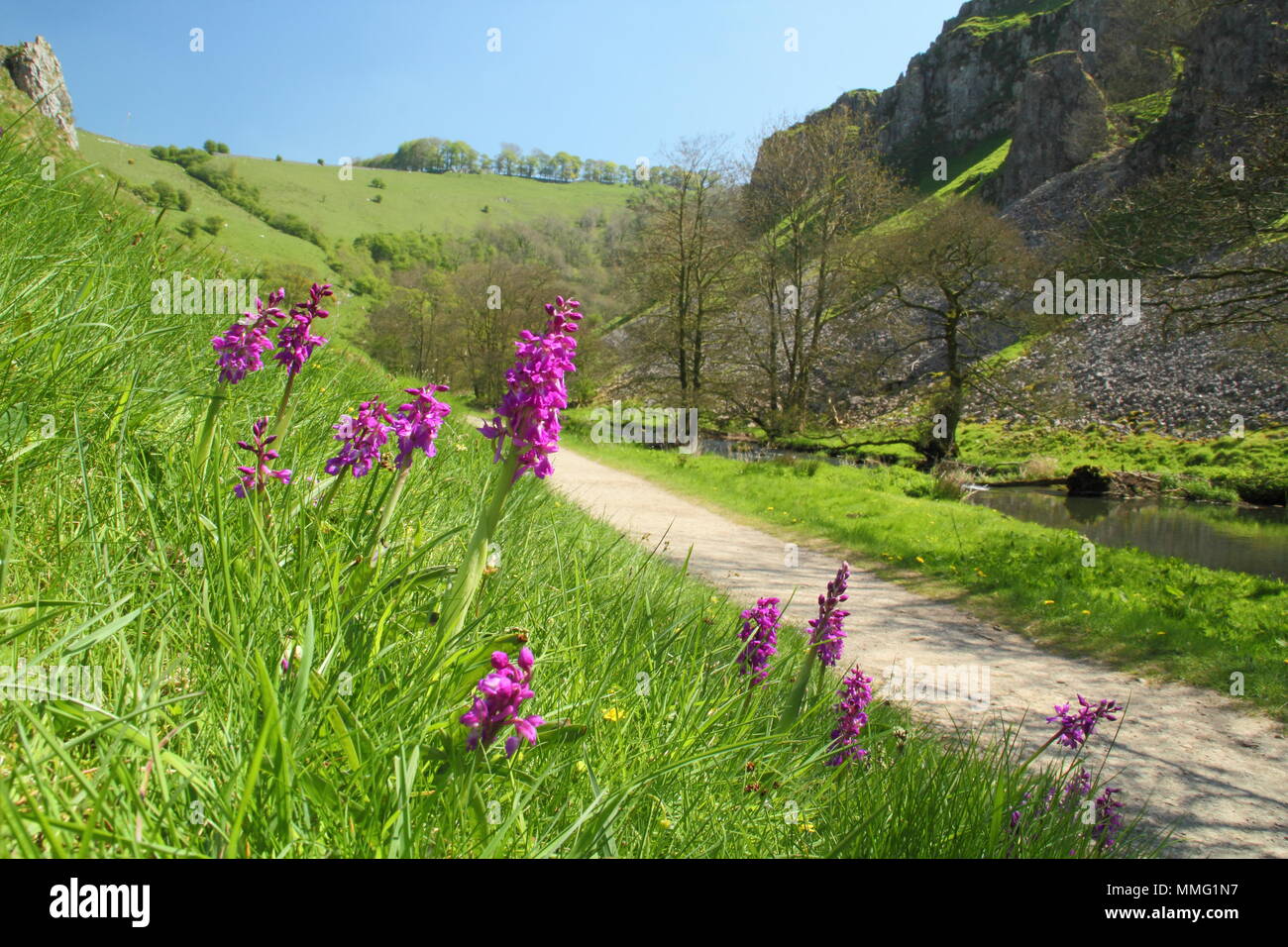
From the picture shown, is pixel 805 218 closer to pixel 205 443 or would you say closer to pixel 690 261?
pixel 690 261

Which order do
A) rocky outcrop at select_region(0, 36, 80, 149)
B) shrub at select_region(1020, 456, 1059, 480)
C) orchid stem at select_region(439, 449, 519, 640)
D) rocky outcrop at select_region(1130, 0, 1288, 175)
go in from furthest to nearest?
shrub at select_region(1020, 456, 1059, 480), rocky outcrop at select_region(1130, 0, 1288, 175), rocky outcrop at select_region(0, 36, 80, 149), orchid stem at select_region(439, 449, 519, 640)

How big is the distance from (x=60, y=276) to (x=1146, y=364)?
147 ft

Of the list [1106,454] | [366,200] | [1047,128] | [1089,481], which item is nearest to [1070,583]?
[1089,481]

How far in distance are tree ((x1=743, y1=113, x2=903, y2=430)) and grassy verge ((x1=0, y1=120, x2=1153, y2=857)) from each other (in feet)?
92.4

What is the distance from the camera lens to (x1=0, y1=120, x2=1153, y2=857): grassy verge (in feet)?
4.07

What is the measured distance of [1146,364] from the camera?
122 feet

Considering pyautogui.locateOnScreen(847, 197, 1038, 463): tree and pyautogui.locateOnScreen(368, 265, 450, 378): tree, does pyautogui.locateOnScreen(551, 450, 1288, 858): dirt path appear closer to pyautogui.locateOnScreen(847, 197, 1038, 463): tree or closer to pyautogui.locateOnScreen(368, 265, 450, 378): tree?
pyautogui.locateOnScreen(847, 197, 1038, 463): tree

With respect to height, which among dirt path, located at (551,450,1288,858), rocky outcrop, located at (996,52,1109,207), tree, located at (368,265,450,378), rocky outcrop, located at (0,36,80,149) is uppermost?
rocky outcrop, located at (996,52,1109,207)

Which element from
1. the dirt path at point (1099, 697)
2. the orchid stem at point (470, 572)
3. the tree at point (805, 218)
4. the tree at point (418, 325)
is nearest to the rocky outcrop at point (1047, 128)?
the tree at point (805, 218)

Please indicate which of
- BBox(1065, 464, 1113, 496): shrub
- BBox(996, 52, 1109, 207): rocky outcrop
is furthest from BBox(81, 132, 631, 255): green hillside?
BBox(1065, 464, 1113, 496): shrub

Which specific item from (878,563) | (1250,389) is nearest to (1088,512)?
(878,563)

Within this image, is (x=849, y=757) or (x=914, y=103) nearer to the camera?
(x=849, y=757)

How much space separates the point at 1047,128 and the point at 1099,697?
3010 inches
